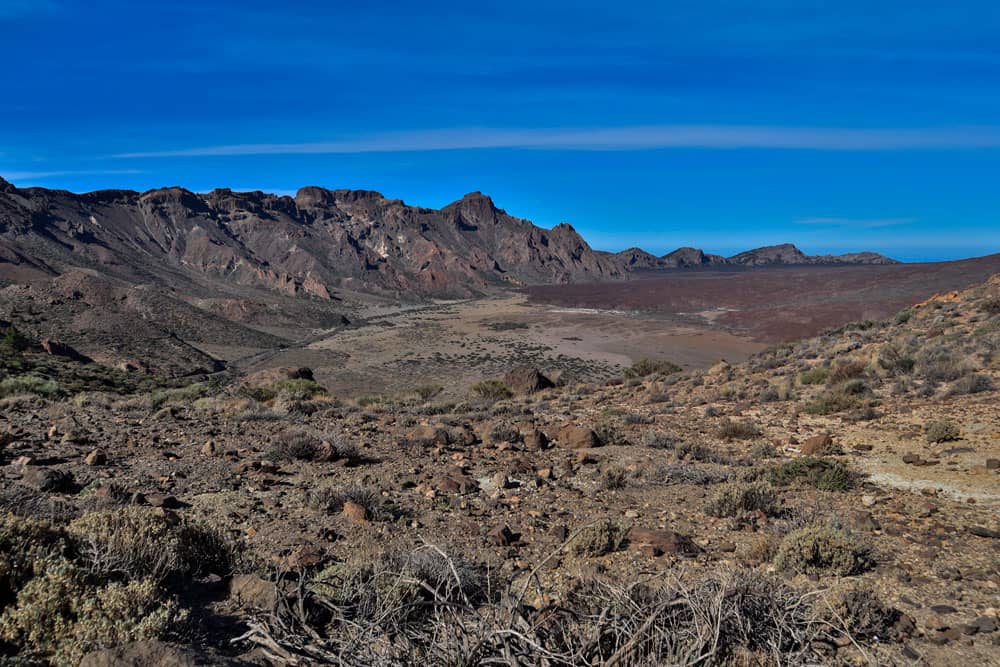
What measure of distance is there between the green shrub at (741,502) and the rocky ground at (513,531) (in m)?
0.03

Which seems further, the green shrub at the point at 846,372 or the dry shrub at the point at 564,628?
the green shrub at the point at 846,372

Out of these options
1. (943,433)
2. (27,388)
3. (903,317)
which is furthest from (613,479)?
(903,317)

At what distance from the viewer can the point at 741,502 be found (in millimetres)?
6168

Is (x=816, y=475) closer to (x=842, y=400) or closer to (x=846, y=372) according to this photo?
(x=842, y=400)

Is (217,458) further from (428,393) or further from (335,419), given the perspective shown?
(428,393)

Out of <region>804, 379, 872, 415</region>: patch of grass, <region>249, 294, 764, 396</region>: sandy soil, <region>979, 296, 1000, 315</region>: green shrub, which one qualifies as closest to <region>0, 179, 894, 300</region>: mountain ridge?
<region>249, 294, 764, 396</region>: sandy soil

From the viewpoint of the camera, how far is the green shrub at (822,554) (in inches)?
181

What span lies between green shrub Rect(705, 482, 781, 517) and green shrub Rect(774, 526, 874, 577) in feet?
4.00

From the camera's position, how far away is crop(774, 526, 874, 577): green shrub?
4.61 m

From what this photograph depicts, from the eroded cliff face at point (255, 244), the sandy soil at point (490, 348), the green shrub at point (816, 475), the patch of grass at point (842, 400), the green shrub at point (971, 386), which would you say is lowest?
the sandy soil at point (490, 348)

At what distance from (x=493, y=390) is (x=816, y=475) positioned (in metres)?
15.1

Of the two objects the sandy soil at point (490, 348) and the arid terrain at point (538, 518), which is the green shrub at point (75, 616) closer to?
the arid terrain at point (538, 518)

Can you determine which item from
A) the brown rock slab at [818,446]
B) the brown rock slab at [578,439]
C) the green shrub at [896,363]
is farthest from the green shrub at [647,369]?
the brown rock slab at [818,446]

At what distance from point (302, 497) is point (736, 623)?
5089mm
